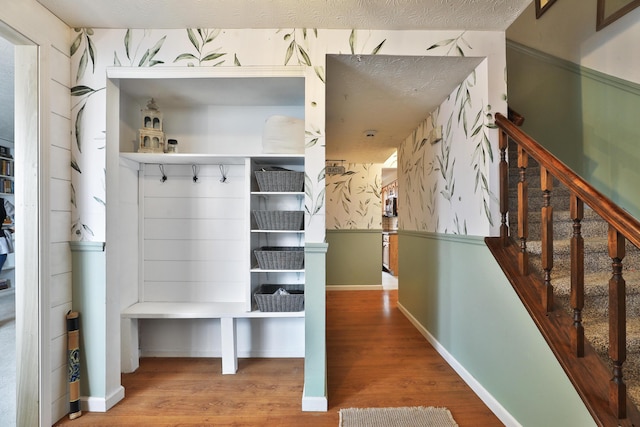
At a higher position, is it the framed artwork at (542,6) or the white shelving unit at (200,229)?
the framed artwork at (542,6)

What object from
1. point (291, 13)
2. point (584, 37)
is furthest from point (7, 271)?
point (584, 37)

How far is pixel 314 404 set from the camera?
1.60 metres

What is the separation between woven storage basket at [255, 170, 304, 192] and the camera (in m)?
1.88

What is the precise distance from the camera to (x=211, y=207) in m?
2.13

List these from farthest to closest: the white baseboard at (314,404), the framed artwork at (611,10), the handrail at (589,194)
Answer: the framed artwork at (611,10), the white baseboard at (314,404), the handrail at (589,194)

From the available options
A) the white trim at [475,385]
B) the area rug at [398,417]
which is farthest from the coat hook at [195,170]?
the white trim at [475,385]

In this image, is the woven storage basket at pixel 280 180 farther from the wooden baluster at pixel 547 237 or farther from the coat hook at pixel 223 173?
the wooden baluster at pixel 547 237

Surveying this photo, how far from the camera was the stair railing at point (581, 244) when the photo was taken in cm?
94

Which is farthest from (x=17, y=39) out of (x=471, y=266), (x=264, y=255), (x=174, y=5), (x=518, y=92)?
(x=518, y=92)

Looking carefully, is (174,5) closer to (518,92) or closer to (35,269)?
(35,269)

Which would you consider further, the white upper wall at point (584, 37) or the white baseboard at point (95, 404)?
the white upper wall at point (584, 37)

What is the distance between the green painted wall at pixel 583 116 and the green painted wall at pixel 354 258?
2.61m

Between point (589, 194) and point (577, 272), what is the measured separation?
1.03 ft

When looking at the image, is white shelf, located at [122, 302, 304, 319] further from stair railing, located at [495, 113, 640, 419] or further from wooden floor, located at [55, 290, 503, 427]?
stair railing, located at [495, 113, 640, 419]
